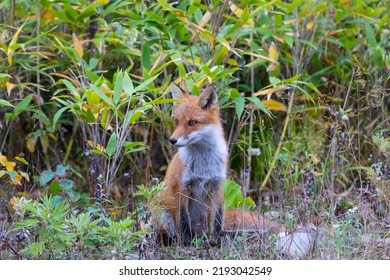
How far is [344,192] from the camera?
9.14 metres

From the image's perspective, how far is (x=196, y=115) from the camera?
26.2 feet

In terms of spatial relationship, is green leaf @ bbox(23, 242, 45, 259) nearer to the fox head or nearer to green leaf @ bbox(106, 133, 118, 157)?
green leaf @ bbox(106, 133, 118, 157)

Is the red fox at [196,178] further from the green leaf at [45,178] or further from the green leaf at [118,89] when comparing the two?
the green leaf at [45,178]

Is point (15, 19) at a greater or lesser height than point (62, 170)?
greater

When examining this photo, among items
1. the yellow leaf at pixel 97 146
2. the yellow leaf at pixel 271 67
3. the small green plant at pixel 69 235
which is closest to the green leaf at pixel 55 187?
the yellow leaf at pixel 97 146

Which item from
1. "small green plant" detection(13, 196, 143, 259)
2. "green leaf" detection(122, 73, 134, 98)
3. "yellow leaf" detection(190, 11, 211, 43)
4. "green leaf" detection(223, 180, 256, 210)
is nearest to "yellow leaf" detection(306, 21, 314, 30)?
"yellow leaf" detection(190, 11, 211, 43)

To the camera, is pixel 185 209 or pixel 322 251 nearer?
pixel 322 251

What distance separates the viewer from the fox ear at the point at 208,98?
7.95 meters

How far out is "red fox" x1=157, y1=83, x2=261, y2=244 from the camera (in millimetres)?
7820

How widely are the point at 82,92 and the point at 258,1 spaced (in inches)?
80.3

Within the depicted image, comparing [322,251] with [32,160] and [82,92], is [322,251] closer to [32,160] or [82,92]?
[82,92]

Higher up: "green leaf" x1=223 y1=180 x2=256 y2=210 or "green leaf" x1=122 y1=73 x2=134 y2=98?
"green leaf" x1=122 y1=73 x2=134 y2=98

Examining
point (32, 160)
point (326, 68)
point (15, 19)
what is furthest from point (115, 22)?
point (326, 68)

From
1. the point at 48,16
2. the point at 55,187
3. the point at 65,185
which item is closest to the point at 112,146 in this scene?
the point at 65,185
